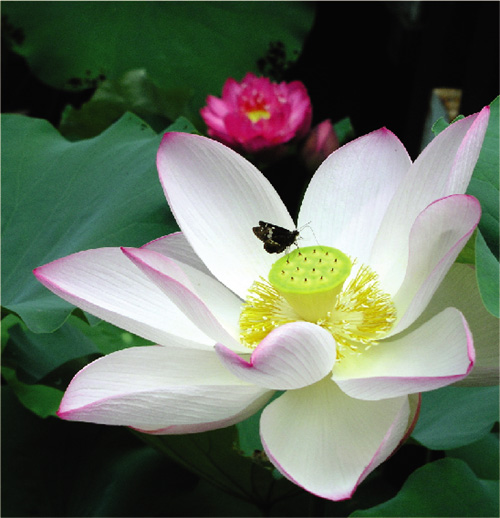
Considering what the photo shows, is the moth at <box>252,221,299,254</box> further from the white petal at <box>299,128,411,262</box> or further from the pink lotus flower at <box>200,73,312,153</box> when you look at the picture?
the pink lotus flower at <box>200,73,312,153</box>

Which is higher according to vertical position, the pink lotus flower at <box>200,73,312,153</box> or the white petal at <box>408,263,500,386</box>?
the white petal at <box>408,263,500,386</box>

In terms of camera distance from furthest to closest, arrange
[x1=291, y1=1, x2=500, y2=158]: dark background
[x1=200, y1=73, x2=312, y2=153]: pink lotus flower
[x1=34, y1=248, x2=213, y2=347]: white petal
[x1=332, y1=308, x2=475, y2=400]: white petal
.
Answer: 1. [x1=291, y1=1, x2=500, y2=158]: dark background
2. [x1=200, y1=73, x2=312, y2=153]: pink lotus flower
3. [x1=34, y1=248, x2=213, y2=347]: white petal
4. [x1=332, y1=308, x2=475, y2=400]: white petal

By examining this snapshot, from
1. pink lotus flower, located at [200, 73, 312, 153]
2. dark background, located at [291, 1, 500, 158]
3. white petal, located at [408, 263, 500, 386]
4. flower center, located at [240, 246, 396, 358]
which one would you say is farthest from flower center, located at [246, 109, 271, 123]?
white petal, located at [408, 263, 500, 386]

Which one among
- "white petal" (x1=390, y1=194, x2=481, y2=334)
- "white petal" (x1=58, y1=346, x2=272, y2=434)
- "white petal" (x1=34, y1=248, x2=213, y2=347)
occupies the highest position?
"white petal" (x1=390, y1=194, x2=481, y2=334)

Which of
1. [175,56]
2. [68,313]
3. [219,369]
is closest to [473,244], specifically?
[219,369]

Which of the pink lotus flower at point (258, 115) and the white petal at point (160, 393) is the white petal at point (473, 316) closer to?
the white petal at point (160, 393)

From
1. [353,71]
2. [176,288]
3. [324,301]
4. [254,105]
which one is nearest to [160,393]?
[176,288]

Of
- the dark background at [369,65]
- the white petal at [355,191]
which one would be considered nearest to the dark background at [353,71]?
the dark background at [369,65]

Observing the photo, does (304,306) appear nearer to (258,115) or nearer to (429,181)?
(429,181)
